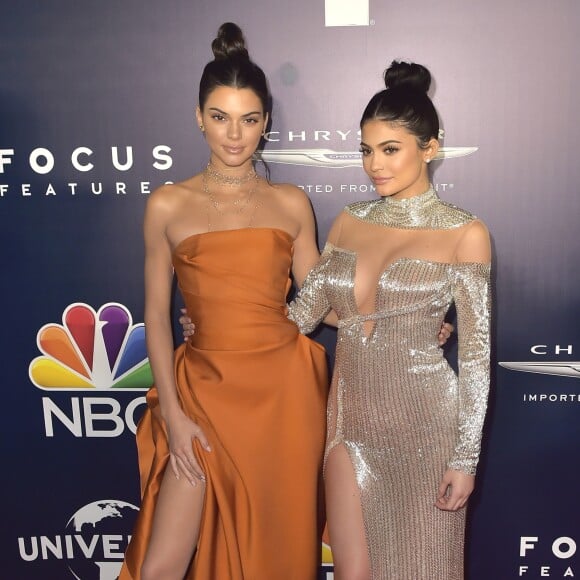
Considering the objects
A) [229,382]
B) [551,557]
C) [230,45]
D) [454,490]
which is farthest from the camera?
[551,557]

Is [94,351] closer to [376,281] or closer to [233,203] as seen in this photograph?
[233,203]

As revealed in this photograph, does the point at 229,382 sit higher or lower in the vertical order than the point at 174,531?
higher

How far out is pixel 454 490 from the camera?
79.6 inches

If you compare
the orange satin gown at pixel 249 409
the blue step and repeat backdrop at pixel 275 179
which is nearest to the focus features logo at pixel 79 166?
the blue step and repeat backdrop at pixel 275 179

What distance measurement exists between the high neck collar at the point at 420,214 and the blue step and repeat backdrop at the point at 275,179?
2.28ft

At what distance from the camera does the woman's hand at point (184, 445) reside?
224cm

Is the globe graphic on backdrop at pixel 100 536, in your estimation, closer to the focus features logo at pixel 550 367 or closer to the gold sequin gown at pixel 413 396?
the gold sequin gown at pixel 413 396

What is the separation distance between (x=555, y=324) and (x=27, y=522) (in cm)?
238

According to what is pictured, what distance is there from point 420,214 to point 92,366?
1588mm

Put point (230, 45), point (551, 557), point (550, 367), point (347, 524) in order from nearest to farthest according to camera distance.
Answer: point (347, 524) < point (230, 45) < point (550, 367) < point (551, 557)

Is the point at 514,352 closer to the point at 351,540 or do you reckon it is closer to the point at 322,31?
the point at 351,540

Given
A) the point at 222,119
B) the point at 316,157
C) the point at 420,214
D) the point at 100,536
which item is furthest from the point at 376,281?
the point at 100,536

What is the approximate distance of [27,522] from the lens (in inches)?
125

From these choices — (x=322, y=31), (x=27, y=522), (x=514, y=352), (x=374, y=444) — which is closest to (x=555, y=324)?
(x=514, y=352)
